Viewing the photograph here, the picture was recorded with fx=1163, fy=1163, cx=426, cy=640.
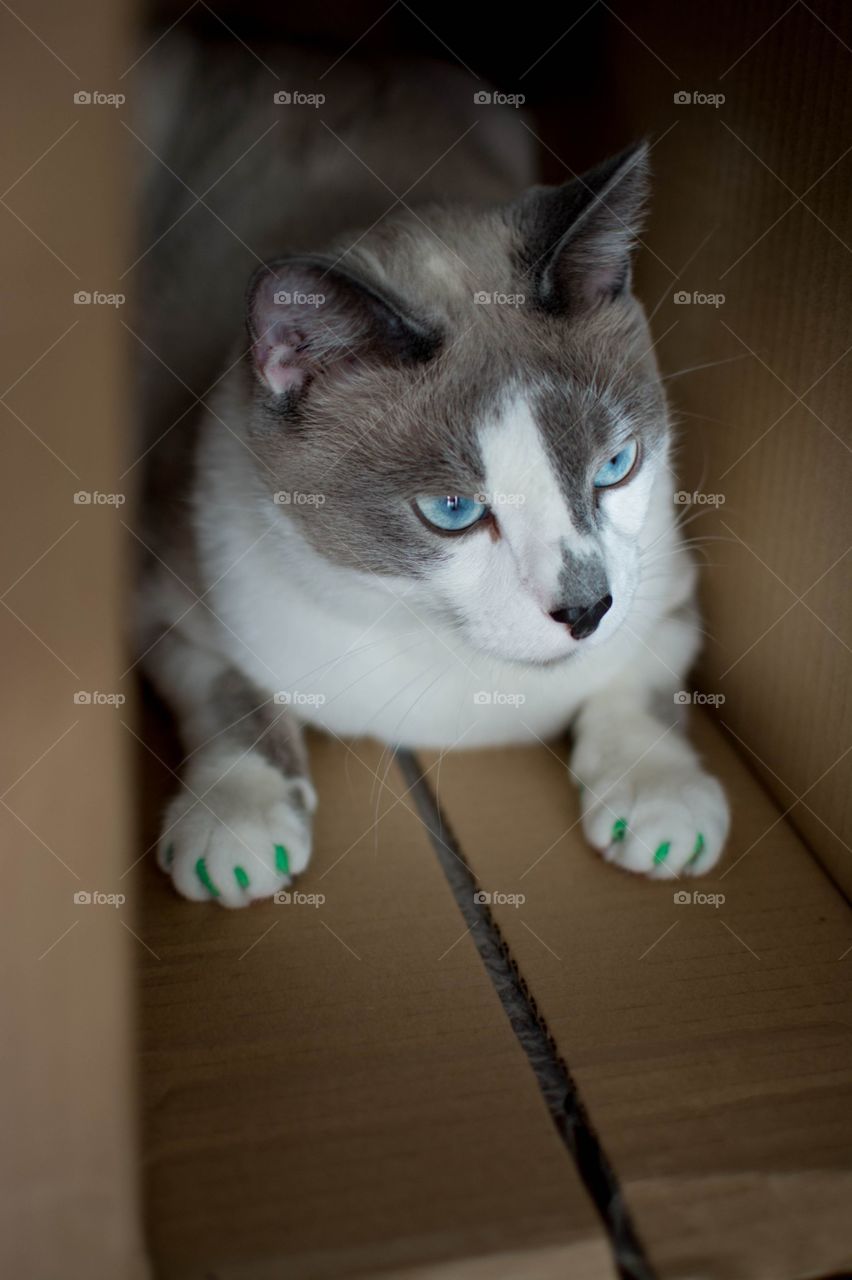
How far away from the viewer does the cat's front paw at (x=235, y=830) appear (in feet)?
4.99

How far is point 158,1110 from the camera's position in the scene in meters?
1.21

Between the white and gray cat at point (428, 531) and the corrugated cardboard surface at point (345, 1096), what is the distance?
10 centimetres

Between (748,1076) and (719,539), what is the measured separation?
Result: 86 cm

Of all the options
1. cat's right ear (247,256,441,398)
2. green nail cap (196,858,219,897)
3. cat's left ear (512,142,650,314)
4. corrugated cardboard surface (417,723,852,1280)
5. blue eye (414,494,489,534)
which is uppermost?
cat's left ear (512,142,650,314)

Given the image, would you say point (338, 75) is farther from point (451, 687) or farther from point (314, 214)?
point (451, 687)

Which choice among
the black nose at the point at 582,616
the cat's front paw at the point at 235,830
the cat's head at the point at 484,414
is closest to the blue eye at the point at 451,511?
the cat's head at the point at 484,414

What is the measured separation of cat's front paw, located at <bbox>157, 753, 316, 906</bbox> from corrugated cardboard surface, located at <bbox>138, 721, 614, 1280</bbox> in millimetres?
32

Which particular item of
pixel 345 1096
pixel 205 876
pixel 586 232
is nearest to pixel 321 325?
pixel 586 232

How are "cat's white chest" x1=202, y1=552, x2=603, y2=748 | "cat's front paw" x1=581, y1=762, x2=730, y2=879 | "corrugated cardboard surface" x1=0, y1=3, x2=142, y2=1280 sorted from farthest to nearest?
"cat's white chest" x1=202, y1=552, x2=603, y2=748, "cat's front paw" x1=581, y1=762, x2=730, y2=879, "corrugated cardboard surface" x1=0, y1=3, x2=142, y2=1280

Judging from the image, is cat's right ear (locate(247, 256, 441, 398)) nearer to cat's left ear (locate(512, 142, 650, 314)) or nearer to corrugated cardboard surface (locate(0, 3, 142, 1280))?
cat's left ear (locate(512, 142, 650, 314))

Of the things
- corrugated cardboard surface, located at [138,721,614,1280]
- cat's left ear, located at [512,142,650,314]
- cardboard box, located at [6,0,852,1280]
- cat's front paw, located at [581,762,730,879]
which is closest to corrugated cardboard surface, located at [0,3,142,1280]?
cardboard box, located at [6,0,852,1280]

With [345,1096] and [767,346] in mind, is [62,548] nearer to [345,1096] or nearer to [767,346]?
[345,1096]

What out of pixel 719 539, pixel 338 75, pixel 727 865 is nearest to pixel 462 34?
pixel 338 75

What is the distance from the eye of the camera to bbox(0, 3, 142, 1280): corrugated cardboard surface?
35.4 inches
